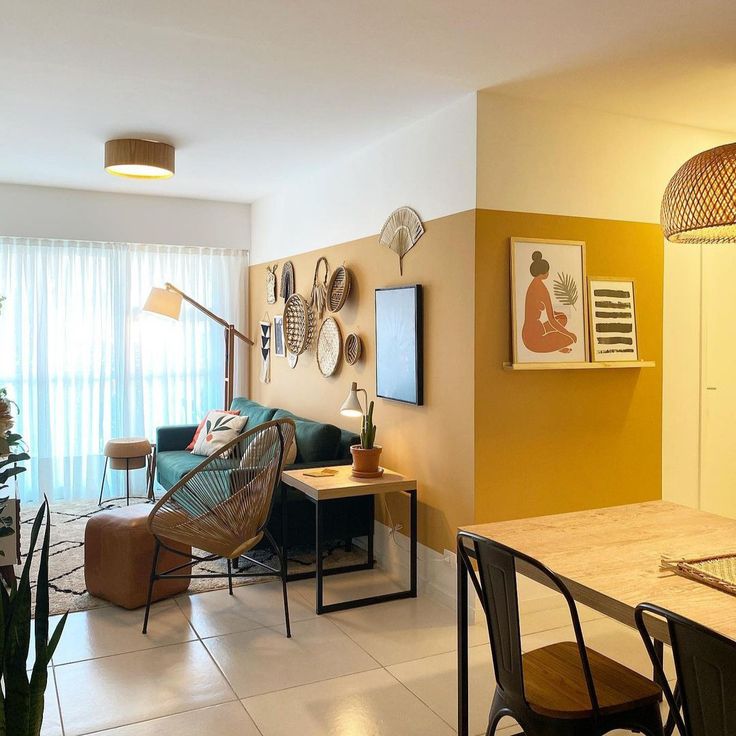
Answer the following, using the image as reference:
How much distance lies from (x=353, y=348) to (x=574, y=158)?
5.81 feet

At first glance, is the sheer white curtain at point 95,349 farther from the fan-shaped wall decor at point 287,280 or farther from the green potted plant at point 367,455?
the green potted plant at point 367,455

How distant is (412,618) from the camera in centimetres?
361

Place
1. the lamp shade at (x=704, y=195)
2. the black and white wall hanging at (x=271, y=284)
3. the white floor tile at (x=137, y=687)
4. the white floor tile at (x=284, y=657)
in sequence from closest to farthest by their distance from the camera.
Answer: the lamp shade at (x=704, y=195) < the white floor tile at (x=137, y=687) < the white floor tile at (x=284, y=657) < the black and white wall hanging at (x=271, y=284)

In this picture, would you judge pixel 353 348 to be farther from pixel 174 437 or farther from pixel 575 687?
pixel 575 687

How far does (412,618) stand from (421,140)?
8.25 ft

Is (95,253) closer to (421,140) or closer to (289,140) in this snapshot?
(289,140)

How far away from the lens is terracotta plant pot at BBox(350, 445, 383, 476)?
384cm

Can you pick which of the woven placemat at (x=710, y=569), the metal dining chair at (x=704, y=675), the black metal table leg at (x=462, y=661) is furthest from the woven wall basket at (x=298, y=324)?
the metal dining chair at (x=704, y=675)

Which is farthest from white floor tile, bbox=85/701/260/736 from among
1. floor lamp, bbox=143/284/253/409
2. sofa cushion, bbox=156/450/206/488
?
floor lamp, bbox=143/284/253/409

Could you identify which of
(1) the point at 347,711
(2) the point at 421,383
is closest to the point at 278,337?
(2) the point at 421,383

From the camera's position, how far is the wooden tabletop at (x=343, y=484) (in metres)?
3.62

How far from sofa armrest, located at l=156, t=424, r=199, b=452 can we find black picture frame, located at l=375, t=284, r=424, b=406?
2.23 metres

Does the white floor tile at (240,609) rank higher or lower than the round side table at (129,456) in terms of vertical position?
lower

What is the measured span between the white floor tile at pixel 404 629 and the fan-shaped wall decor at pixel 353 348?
1.55 m
